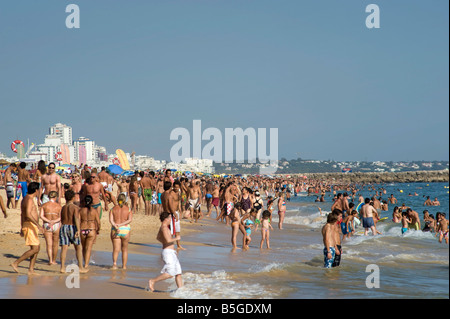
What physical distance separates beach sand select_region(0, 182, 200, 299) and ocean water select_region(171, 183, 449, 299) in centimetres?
63

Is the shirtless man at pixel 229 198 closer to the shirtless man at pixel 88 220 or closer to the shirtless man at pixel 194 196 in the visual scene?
the shirtless man at pixel 194 196

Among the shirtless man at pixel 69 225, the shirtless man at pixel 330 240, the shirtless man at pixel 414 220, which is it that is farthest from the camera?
the shirtless man at pixel 414 220

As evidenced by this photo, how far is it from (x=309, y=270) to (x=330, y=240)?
0.71m

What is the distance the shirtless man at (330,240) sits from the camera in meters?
9.21

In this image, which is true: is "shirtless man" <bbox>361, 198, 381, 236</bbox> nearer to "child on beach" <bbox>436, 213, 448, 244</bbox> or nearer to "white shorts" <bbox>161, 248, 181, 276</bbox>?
"child on beach" <bbox>436, 213, 448, 244</bbox>

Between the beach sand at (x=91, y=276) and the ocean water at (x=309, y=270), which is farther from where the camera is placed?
the ocean water at (x=309, y=270)

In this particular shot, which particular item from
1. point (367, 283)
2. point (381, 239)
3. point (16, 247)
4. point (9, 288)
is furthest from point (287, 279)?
point (381, 239)

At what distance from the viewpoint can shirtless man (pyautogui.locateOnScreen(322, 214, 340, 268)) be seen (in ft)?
30.2

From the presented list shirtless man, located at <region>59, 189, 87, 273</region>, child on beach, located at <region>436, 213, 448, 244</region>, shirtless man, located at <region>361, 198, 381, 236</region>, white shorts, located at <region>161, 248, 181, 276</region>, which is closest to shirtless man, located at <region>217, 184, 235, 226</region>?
shirtless man, located at <region>361, 198, 381, 236</region>

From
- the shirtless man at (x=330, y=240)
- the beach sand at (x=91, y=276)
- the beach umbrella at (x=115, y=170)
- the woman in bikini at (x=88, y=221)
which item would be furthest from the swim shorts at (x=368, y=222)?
the beach umbrella at (x=115, y=170)

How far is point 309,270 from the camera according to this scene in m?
9.50

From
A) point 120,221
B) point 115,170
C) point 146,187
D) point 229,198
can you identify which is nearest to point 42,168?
point 146,187

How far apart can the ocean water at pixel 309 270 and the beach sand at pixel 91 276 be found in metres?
0.63

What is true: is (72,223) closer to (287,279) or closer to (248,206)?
(287,279)
